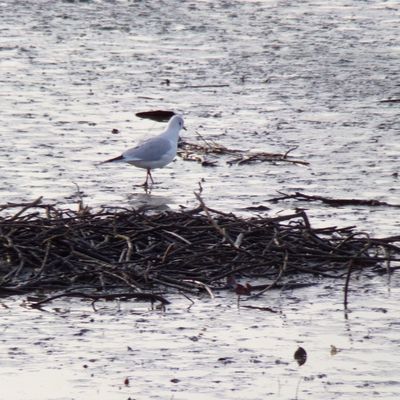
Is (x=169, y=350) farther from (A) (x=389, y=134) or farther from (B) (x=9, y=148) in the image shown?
(A) (x=389, y=134)

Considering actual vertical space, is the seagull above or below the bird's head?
below

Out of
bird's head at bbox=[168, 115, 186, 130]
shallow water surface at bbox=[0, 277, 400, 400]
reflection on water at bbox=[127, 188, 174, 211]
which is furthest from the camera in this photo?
bird's head at bbox=[168, 115, 186, 130]

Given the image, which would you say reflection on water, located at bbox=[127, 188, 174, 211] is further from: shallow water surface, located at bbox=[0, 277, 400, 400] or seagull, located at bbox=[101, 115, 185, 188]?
shallow water surface, located at bbox=[0, 277, 400, 400]

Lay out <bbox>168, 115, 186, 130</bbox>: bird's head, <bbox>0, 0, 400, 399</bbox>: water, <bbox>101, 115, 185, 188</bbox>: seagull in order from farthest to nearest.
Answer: <bbox>168, 115, 186, 130</bbox>: bird's head
<bbox>101, 115, 185, 188</bbox>: seagull
<bbox>0, 0, 400, 399</bbox>: water

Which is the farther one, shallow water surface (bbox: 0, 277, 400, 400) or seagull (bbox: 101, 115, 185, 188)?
seagull (bbox: 101, 115, 185, 188)

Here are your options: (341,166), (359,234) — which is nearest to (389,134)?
(341,166)

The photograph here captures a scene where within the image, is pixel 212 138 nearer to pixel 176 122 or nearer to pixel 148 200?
pixel 176 122

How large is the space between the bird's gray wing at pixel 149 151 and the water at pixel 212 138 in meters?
0.22

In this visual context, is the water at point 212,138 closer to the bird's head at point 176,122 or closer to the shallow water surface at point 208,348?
the shallow water surface at point 208,348

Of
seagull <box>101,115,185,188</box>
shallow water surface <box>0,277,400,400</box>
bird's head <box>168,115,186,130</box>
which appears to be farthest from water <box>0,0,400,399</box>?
bird's head <box>168,115,186,130</box>

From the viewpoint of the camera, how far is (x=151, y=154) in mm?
11398

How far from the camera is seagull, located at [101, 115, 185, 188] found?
11344 millimetres

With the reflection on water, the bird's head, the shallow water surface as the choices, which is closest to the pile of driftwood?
the shallow water surface

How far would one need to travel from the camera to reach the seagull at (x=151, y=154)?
37.2ft
